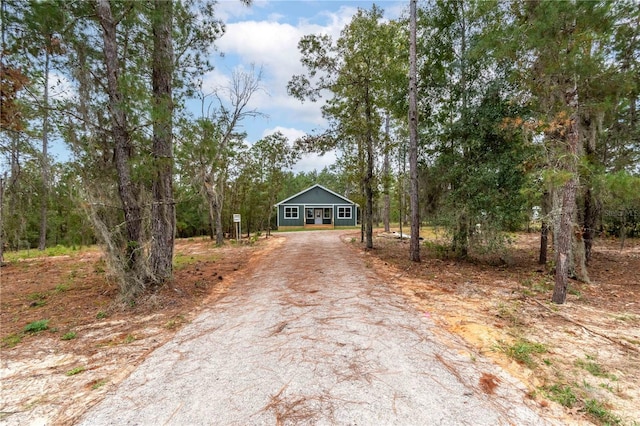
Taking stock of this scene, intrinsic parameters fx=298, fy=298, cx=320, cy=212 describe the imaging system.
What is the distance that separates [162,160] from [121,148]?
62 cm

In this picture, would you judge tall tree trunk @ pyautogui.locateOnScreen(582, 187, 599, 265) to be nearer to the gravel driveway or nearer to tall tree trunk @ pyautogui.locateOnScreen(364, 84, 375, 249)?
tall tree trunk @ pyautogui.locateOnScreen(364, 84, 375, 249)

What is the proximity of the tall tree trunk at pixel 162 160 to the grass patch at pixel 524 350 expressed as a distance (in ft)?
17.8

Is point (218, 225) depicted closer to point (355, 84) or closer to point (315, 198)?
point (355, 84)

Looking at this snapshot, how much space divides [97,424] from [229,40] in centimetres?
759

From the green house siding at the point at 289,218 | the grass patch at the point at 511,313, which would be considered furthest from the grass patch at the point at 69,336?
the green house siding at the point at 289,218

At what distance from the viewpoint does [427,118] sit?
893 cm

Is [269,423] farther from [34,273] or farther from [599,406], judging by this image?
[34,273]

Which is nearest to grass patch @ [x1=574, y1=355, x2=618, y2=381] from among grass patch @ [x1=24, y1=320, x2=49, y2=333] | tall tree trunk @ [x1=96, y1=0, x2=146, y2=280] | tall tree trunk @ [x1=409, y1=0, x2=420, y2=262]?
tall tree trunk @ [x1=409, y1=0, x2=420, y2=262]

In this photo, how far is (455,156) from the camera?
798cm

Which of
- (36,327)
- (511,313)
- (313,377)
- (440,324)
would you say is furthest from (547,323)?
(36,327)

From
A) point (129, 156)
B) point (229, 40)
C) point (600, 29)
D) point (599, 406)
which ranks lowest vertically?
point (599, 406)

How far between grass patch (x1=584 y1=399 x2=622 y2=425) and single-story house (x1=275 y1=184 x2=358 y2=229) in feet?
79.5

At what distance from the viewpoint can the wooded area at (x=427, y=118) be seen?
4457 mm

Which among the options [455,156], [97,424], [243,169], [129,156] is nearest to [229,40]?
[129,156]
